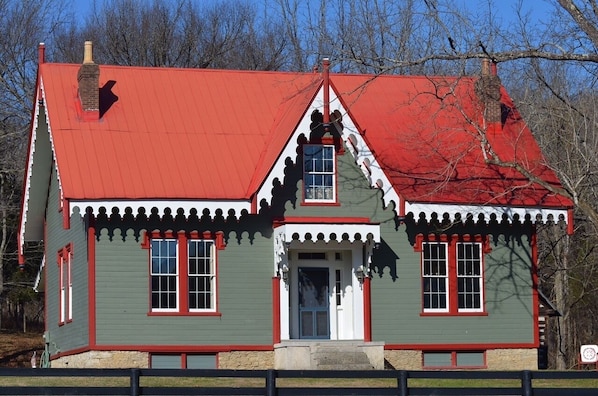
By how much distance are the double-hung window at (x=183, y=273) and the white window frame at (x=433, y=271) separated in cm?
532

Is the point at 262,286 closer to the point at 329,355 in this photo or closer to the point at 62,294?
the point at 329,355

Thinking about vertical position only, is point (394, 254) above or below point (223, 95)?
below

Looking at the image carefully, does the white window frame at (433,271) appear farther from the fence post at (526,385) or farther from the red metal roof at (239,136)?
the fence post at (526,385)

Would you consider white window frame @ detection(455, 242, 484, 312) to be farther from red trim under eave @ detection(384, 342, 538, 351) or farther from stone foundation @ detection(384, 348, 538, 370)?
stone foundation @ detection(384, 348, 538, 370)

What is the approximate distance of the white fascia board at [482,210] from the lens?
32.6 m

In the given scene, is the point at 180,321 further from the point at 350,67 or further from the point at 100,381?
the point at 350,67

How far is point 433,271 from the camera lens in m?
33.9

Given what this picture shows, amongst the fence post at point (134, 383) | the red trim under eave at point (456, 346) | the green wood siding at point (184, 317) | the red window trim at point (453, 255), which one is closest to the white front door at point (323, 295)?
the green wood siding at point (184, 317)

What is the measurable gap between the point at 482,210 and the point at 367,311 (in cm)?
382

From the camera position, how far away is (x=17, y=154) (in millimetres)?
53344

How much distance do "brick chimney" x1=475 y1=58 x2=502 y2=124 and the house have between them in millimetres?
61

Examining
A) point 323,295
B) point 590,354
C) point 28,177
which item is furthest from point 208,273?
point 590,354

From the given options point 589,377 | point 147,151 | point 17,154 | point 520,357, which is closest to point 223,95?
point 147,151

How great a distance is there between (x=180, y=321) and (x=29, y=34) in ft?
97.9
